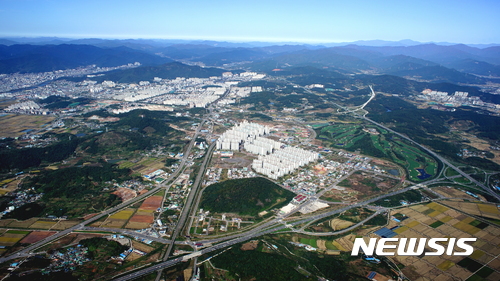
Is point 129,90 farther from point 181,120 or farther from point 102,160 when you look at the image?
point 102,160

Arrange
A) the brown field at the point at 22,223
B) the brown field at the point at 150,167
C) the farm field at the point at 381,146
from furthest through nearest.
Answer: the farm field at the point at 381,146, the brown field at the point at 150,167, the brown field at the point at 22,223

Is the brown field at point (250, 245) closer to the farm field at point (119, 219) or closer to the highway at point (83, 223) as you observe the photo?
the farm field at point (119, 219)

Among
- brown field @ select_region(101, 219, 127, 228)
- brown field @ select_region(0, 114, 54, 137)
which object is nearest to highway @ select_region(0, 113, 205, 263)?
brown field @ select_region(101, 219, 127, 228)

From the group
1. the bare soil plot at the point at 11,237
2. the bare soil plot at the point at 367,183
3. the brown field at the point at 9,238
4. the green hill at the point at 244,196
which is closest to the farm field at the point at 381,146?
the bare soil plot at the point at 367,183

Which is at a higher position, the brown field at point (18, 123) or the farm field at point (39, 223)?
the brown field at point (18, 123)

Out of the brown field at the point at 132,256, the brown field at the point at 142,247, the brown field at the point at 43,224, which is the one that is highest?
the brown field at the point at 43,224

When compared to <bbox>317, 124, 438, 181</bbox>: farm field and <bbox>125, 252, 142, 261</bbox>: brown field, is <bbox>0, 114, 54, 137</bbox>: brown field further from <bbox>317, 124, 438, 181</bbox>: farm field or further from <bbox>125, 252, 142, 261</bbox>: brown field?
<bbox>317, 124, 438, 181</bbox>: farm field

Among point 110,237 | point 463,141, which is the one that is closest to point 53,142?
point 110,237
